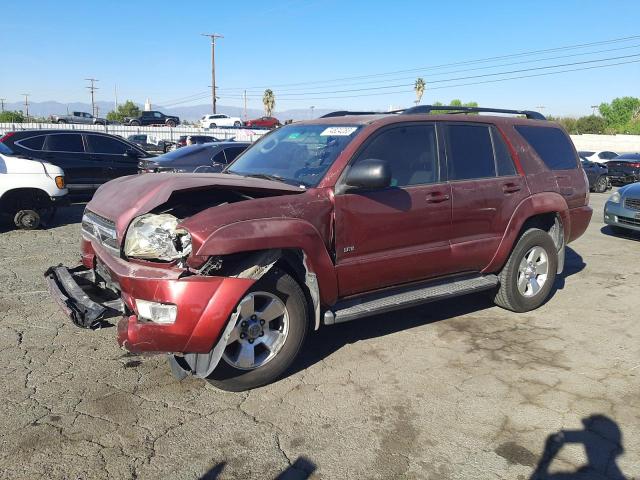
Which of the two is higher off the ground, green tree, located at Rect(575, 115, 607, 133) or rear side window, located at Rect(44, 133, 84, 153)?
green tree, located at Rect(575, 115, 607, 133)

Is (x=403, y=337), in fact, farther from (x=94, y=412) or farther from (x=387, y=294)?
(x=94, y=412)

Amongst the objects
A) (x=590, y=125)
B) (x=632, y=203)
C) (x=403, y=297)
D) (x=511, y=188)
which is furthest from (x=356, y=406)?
(x=590, y=125)

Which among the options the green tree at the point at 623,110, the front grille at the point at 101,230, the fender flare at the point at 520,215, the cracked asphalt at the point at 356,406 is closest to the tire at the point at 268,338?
the cracked asphalt at the point at 356,406

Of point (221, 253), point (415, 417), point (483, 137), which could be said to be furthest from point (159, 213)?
point (483, 137)

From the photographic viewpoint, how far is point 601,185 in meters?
19.6

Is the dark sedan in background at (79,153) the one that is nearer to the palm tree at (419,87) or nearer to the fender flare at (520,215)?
the fender flare at (520,215)

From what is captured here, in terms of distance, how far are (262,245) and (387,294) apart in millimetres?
1344

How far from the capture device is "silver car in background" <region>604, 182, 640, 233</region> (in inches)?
380

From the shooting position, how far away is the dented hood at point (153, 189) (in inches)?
139

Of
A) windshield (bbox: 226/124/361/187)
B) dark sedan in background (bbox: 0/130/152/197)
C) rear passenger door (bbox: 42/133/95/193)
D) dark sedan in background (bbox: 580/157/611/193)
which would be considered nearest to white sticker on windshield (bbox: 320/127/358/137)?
windshield (bbox: 226/124/361/187)

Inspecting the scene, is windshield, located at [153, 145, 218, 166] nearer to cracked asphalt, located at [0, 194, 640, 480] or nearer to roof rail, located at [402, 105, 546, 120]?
cracked asphalt, located at [0, 194, 640, 480]

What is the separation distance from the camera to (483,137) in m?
5.18

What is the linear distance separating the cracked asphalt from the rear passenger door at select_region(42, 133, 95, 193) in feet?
21.4

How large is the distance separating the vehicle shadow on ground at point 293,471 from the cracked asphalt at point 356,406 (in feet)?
0.04
